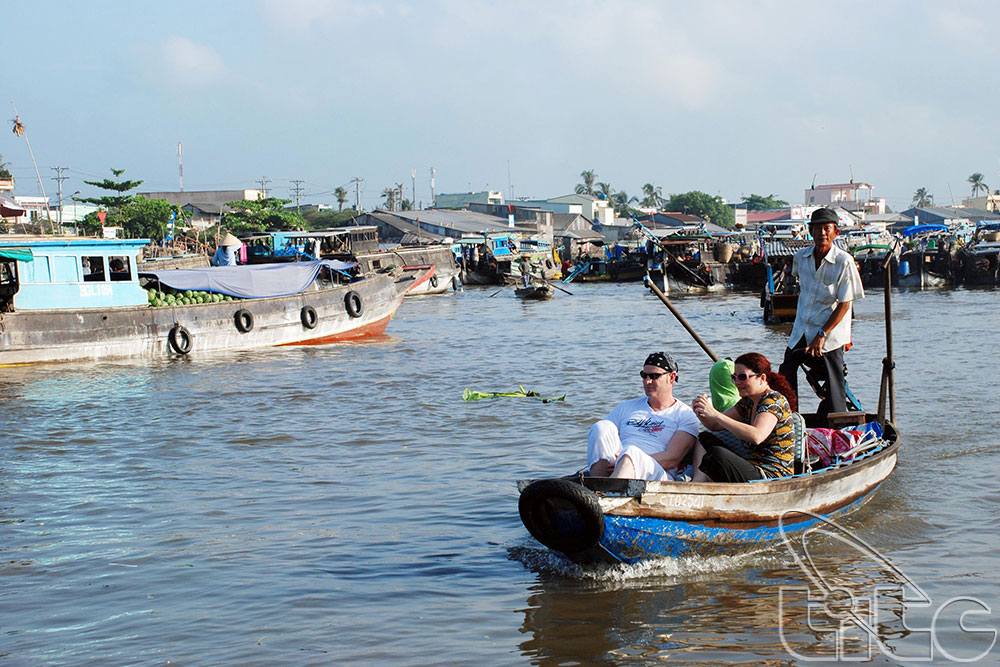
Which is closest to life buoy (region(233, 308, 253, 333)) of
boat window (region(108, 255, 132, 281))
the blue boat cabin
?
the blue boat cabin

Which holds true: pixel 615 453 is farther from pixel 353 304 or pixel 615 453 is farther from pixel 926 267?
pixel 926 267

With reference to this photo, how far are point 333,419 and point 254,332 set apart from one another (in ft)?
30.3

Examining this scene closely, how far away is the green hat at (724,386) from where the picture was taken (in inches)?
235

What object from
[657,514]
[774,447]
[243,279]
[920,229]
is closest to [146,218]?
[243,279]

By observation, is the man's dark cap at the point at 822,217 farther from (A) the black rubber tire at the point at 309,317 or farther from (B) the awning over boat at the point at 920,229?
(B) the awning over boat at the point at 920,229

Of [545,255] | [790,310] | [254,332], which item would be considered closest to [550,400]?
[254,332]

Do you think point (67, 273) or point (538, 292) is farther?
point (538, 292)

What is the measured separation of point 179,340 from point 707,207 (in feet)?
254

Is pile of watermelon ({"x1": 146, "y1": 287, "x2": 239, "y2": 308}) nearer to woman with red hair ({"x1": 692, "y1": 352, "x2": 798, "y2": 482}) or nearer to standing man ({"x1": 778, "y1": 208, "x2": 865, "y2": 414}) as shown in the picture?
standing man ({"x1": 778, "y1": 208, "x2": 865, "y2": 414})

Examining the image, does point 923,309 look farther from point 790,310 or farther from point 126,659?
point 126,659

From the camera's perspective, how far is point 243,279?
20.8 metres

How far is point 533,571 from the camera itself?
6.10 meters

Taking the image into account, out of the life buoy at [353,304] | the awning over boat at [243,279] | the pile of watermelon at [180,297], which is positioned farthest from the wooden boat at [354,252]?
the pile of watermelon at [180,297]

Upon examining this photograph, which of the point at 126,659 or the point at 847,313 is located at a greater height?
the point at 847,313
